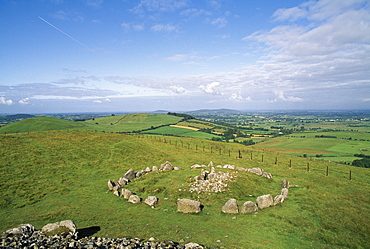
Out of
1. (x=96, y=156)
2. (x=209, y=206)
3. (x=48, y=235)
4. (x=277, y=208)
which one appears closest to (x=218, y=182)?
(x=209, y=206)

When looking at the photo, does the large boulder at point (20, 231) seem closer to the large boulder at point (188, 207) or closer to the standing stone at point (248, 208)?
the large boulder at point (188, 207)

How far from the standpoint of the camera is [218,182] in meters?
24.4

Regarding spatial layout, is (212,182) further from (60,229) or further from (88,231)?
(60,229)

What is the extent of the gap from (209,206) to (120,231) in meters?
9.30

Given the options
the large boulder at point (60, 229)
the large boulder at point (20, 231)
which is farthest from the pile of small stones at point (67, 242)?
Result: the large boulder at point (60, 229)

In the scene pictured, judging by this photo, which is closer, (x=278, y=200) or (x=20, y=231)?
(x=20, y=231)

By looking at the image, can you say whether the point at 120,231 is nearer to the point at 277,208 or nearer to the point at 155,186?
the point at 155,186

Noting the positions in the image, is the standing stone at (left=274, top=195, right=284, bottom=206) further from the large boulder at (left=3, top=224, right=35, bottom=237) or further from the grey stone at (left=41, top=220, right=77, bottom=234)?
the large boulder at (left=3, top=224, right=35, bottom=237)

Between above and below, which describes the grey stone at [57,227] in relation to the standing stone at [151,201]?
above

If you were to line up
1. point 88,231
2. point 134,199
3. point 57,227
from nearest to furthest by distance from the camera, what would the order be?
1. point 57,227
2. point 88,231
3. point 134,199

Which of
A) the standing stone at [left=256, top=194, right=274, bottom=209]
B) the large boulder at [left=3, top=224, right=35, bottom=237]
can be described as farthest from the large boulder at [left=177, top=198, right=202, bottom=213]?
the large boulder at [left=3, top=224, right=35, bottom=237]

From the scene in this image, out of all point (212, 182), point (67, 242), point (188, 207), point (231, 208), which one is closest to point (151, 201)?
point (188, 207)

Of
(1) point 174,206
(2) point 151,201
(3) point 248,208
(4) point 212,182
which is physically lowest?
(1) point 174,206

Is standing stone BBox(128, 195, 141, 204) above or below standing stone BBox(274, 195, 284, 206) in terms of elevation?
below
